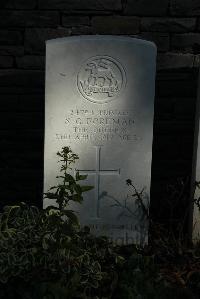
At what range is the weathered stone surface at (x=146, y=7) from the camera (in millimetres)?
3762

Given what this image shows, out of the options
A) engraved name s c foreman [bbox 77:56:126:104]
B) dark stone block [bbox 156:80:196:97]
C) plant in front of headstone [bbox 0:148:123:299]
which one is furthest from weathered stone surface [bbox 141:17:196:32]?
plant in front of headstone [bbox 0:148:123:299]

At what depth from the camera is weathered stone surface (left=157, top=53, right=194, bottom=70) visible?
12.7ft

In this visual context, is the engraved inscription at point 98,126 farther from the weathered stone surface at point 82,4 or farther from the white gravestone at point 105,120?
the weathered stone surface at point 82,4

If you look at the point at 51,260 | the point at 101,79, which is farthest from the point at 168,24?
the point at 51,260

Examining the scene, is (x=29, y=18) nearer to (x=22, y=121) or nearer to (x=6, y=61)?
(x=6, y=61)

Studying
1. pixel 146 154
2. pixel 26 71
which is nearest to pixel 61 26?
pixel 26 71

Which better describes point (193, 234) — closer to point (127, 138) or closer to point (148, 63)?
point (127, 138)

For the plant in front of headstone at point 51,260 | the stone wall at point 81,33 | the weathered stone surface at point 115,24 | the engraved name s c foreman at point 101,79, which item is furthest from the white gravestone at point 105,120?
the weathered stone surface at point 115,24

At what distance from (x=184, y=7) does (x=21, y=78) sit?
4.43 feet

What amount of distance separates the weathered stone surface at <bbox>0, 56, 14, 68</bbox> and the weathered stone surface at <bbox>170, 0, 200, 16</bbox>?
4.17 ft

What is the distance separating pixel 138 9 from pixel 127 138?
49.2 inches

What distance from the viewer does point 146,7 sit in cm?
378

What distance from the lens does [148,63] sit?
115 inches

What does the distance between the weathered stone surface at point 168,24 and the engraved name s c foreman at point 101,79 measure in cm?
104
